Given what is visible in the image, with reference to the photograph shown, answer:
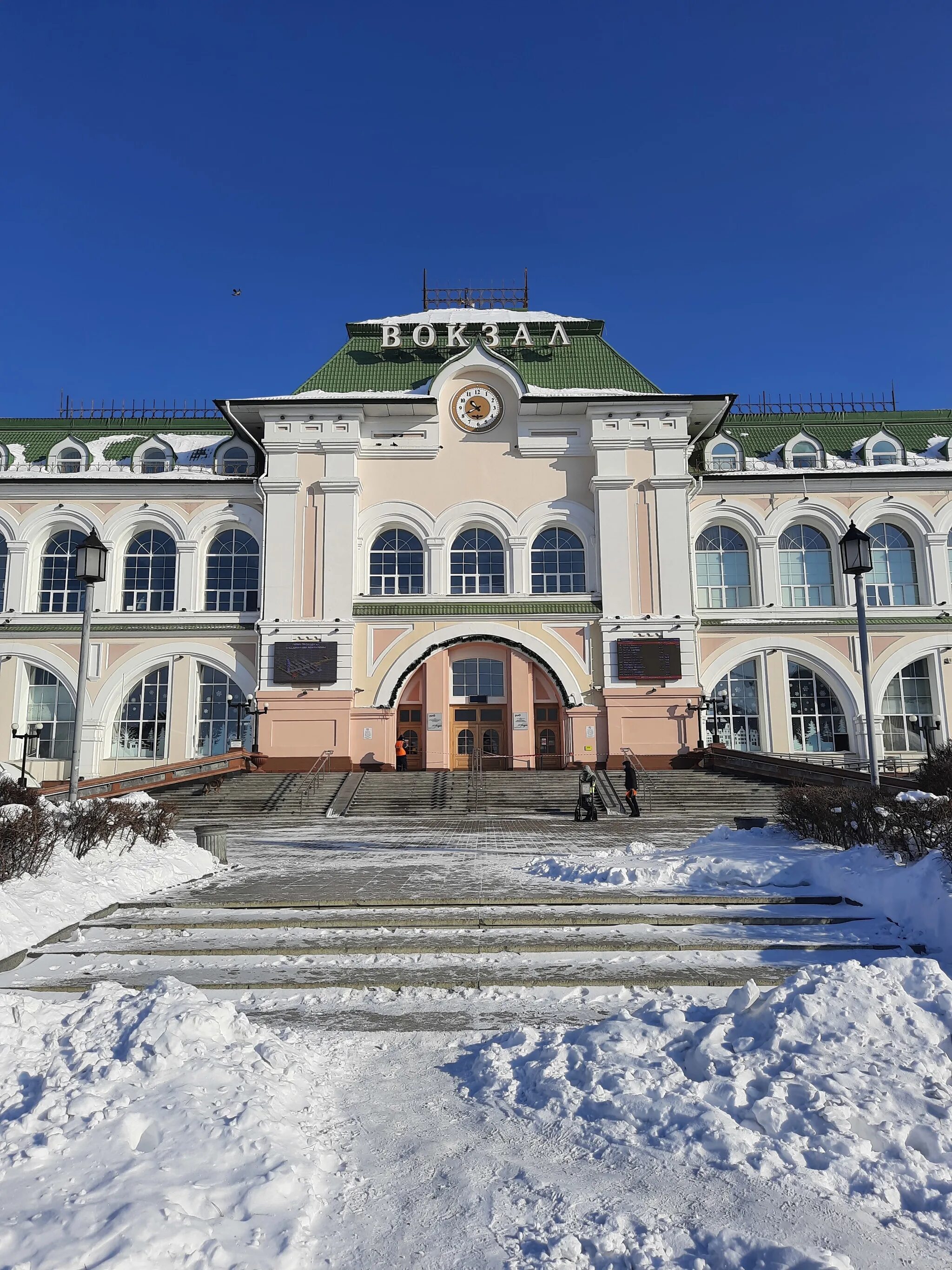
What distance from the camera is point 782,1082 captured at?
4.29m

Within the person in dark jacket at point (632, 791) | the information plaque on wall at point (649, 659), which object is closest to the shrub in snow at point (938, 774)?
the person in dark jacket at point (632, 791)

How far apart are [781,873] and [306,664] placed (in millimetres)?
20089

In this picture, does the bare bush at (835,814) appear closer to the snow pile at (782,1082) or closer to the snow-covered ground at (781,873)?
the snow-covered ground at (781,873)

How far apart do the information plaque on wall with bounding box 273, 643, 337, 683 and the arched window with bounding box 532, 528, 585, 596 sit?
727 cm

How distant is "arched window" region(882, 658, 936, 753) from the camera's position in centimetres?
2922

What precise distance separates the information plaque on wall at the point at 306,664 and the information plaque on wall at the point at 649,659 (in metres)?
9.43

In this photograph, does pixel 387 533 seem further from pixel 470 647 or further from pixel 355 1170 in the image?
pixel 355 1170

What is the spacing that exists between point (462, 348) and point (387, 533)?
742cm

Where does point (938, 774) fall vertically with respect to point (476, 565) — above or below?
below

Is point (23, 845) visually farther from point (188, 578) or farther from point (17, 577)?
point (17, 577)

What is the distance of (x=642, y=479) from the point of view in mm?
29281

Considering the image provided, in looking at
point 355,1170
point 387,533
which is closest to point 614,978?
point 355,1170

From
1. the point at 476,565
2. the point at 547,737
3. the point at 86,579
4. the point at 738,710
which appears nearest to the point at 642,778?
the point at 547,737

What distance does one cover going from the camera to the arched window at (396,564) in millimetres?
29672
